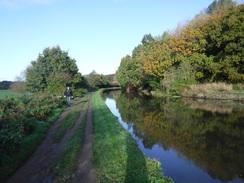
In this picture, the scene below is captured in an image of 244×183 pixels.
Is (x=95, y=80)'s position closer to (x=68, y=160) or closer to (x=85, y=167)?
(x=68, y=160)

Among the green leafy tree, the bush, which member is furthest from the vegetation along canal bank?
the green leafy tree

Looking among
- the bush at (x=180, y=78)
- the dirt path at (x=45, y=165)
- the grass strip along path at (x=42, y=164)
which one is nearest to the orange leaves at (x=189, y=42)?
the bush at (x=180, y=78)

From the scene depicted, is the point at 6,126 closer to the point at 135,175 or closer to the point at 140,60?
the point at 135,175

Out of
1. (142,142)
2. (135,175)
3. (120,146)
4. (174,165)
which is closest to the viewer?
(135,175)

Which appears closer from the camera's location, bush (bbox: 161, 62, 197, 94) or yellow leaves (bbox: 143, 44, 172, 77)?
bush (bbox: 161, 62, 197, 94)

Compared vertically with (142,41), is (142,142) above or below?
below

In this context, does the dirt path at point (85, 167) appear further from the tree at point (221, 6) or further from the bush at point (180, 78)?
the tree at point (221, 6)

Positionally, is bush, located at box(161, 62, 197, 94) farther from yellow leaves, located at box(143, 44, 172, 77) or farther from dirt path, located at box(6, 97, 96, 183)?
dirt path, located at box(6, 97, 96, 183)

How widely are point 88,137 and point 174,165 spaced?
4300 millimetres

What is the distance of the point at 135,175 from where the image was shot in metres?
5.40

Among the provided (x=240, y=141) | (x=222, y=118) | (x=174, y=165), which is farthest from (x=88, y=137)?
(x=222, y=118)

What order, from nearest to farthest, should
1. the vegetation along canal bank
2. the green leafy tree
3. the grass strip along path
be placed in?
the vegetation along canal bank < the grass strip along path < the green leafy tree

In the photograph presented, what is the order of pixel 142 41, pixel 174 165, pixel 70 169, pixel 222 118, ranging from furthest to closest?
pixel 142 41 < pixel 222 118 < pixel 174 165 < pixel 70 169

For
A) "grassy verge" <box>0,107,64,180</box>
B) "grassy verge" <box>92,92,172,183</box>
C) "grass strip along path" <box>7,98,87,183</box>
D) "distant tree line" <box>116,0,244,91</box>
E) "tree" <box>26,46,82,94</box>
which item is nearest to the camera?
"grassy verge" <box>92,92,172,183</box>
